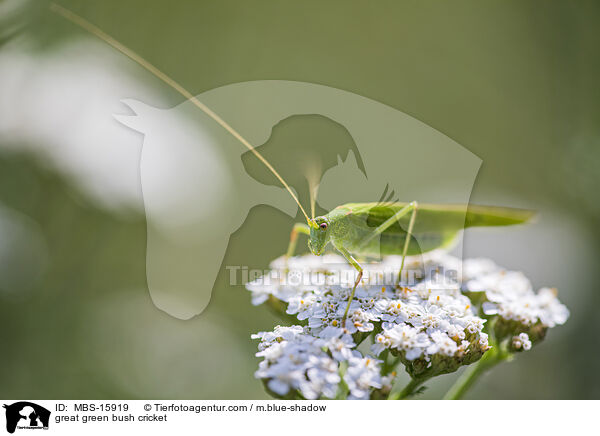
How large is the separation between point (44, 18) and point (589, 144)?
142 inches

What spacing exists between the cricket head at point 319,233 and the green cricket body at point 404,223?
38 millimetres

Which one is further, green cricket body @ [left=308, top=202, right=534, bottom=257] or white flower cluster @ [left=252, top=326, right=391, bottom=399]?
green cricket body @ [left=308, top=202, right=534, bottom=257]

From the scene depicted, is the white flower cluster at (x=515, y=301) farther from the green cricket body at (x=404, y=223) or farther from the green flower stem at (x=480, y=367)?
the green cricket body at (x=404, y=223)

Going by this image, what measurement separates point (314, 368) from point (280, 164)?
152cm

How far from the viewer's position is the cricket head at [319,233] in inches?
75.0

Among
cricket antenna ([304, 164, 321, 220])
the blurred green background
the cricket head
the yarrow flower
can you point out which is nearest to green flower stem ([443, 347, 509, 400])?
the yarrow flower

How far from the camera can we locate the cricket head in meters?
1.91

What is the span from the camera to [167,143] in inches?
96.0

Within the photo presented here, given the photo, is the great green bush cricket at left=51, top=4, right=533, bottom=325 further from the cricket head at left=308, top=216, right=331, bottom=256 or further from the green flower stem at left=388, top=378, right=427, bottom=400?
the green flower stem at left=388, top=378, right=427, bottom=400

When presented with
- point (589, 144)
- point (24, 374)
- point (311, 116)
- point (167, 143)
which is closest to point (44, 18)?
point (167, 143)

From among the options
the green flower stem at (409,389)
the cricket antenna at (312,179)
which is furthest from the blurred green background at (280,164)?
the green flower stem at (409,389)

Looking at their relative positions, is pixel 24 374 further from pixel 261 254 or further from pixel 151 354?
pixel 261 254
